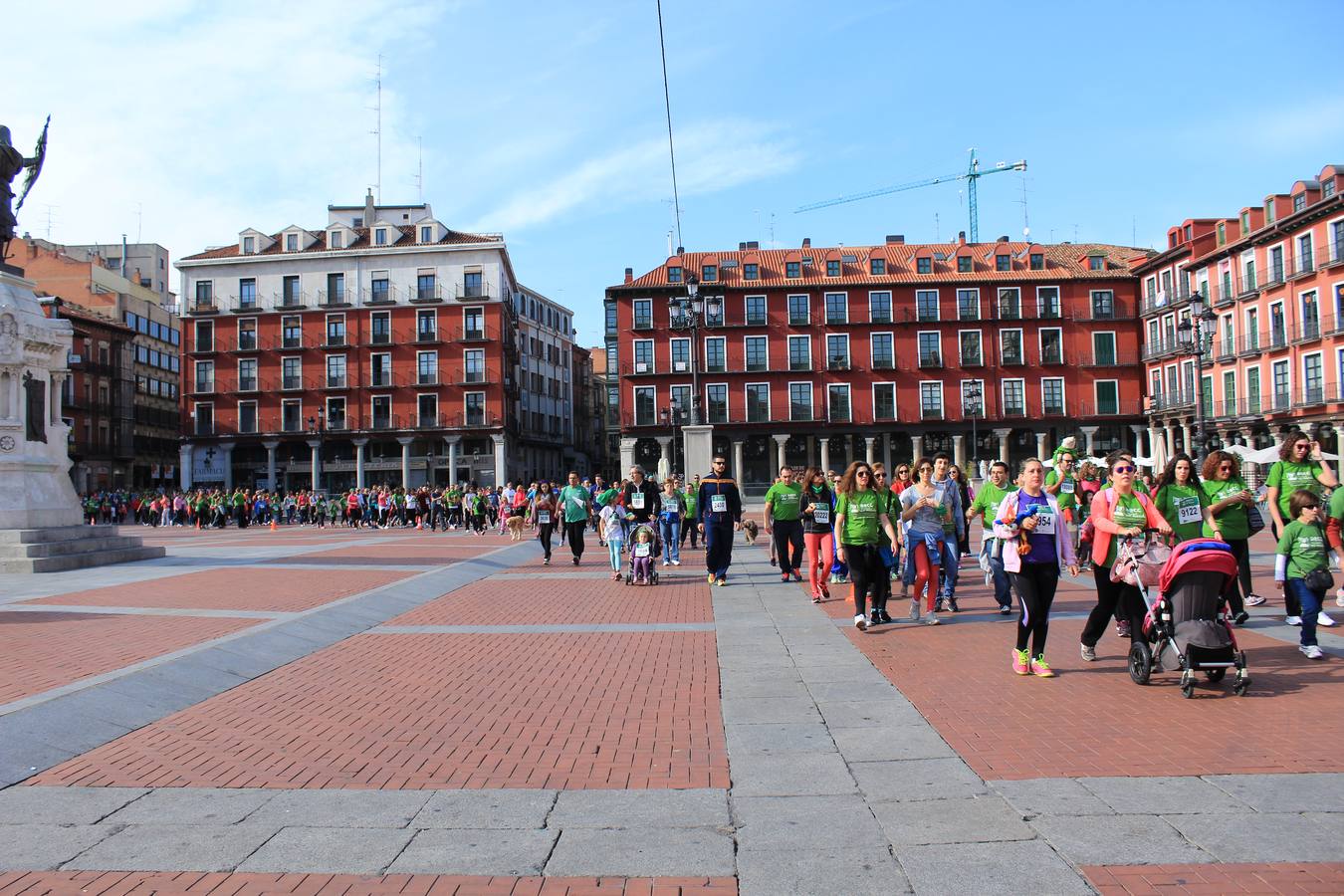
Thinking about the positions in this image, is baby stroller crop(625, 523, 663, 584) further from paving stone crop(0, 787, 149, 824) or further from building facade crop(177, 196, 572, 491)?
building facade crop(177, 196, 572, 491)

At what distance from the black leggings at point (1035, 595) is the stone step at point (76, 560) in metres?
15.2

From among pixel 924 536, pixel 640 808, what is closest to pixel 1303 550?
pixel 924 536

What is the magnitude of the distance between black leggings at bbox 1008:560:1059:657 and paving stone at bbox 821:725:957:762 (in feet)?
5.28

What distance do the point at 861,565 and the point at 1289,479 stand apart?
13.4 feet

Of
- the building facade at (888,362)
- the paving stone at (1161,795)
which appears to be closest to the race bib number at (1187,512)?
the paving stone at (1161,795)

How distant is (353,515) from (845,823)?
34807mm

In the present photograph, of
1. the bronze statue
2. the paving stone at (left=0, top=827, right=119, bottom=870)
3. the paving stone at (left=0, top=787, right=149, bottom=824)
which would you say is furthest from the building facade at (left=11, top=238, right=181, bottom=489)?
the paving stone at (left=0, top=827, right=119, bottom=870)

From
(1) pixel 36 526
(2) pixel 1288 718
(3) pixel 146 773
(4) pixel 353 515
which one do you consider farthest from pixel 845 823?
(4) pixel 353 515

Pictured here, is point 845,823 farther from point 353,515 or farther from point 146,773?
point 353,515

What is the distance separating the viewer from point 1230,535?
9.15m

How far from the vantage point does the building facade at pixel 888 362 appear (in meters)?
56.3

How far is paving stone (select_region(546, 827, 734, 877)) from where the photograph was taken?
12.1 feet

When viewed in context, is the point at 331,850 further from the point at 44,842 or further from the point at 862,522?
the point at 862,522

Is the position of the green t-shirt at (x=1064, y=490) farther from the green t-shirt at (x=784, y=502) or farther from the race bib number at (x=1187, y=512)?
the green t-shirt at (x=784, y=502)
